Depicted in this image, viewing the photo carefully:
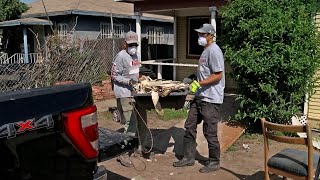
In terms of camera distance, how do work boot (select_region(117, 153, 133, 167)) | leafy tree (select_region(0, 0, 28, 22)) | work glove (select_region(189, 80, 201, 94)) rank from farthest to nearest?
leafy tree (select_region(0, 0, 28, 22)) < work boot (select_region(117, 153, 133, 167)) < work glove (select_region(189, 80, 201, 94))

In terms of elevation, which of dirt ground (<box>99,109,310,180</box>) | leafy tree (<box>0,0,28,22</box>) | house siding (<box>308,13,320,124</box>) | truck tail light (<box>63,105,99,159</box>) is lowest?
dirt ground (<box>99,109,310,180</box>)

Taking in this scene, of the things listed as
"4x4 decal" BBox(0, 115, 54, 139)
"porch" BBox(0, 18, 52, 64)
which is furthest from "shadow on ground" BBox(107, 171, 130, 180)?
"porch" BBox(0, 18, 52, 64)

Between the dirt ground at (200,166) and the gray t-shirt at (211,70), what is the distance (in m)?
1.06

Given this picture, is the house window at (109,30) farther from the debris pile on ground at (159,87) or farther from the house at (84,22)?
the debris pile on ground at (159,87)

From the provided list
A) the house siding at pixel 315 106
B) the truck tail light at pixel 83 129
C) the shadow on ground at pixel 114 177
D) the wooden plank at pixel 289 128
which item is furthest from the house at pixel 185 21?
the truck tail light at pixel 83 129

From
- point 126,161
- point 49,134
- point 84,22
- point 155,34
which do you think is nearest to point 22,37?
point 84,22

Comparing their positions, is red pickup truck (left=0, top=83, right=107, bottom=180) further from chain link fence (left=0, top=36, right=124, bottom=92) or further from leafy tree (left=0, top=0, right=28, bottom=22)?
leafy tree (left=0, top=0, right=28, bottom=22)

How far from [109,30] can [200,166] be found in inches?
564

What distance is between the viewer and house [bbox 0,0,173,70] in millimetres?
16406

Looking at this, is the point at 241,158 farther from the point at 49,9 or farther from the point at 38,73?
the point at 49,9

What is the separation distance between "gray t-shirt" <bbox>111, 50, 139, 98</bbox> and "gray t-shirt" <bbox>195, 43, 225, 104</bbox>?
1.02m

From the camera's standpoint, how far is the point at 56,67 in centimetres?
912

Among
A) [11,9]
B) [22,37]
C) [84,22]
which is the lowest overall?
[22,37]

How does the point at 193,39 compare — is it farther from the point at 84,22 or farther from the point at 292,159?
the point at 292,159
